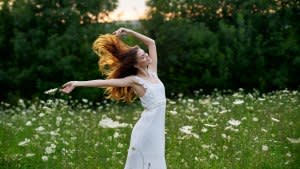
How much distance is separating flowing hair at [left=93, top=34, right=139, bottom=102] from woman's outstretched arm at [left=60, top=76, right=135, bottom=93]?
13cm

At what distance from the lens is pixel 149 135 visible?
19.5 ft

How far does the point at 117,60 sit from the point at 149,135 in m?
0.74

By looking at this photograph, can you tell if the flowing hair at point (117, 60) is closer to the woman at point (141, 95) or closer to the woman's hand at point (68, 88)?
the woman at point (141, 95)

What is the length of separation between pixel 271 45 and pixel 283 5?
1893 millimetres

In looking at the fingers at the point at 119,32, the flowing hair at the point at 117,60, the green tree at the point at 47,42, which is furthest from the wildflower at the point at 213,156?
the green tree at the point at 47,42

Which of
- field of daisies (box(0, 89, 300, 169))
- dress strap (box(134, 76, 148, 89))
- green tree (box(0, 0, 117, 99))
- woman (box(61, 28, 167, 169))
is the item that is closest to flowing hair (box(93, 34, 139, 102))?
woman (box(61, 28, 167, 169))

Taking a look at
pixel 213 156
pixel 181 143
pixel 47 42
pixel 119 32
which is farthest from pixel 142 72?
pixel 47 42

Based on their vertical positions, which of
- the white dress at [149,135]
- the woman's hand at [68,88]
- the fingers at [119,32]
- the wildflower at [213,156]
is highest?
the fingers at [119,32]

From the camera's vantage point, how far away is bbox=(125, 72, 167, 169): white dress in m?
5.95

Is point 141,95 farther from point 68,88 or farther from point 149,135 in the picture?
point 68,88

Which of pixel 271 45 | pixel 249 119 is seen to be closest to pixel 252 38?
pixel 271 45

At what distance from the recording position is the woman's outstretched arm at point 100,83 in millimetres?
5280

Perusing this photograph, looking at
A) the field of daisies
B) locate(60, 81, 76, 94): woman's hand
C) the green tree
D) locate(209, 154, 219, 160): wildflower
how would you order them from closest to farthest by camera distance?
locate(60, 81, 76, 94): woman's hand → locate(209, 154, 219, 160): wildflower → the field of daisies → the green tree

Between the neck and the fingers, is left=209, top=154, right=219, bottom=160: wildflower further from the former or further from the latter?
the fingers
